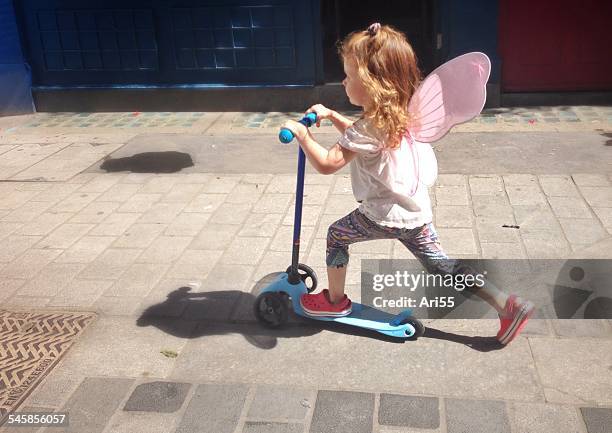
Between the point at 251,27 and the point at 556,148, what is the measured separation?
13.8 ft

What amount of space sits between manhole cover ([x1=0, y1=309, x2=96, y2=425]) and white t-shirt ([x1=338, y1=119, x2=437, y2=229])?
1.93m

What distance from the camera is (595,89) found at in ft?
28.5

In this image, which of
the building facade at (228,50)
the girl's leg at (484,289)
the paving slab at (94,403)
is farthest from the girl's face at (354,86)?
the building facade at (228,50)

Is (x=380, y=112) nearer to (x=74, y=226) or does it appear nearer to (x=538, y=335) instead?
(x=538, y=335)

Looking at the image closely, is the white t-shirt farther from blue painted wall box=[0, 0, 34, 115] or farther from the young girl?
blue painted wall box=[0, 0, 34, 115]

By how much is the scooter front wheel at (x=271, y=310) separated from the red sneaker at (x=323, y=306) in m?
0.13

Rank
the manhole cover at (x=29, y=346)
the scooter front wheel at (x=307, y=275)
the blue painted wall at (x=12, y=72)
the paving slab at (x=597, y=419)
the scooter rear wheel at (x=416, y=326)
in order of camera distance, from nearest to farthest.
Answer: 1. the paving slab at (x=597, y=419)
2. the manhole cover at (x=29, y=346)
3. the scooter rear wheel at (x=416, y=326)
4. the scooter front wheel at (x=307, y=275)
5. the blue painted wall at (x=12, y=72)

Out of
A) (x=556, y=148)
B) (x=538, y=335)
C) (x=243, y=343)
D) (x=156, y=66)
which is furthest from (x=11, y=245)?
(x=556, y=148)

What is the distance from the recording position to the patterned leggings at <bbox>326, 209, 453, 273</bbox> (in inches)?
143

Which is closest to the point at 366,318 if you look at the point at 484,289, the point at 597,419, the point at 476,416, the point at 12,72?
the point at 484,289

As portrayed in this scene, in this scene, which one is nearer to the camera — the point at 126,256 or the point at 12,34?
the point at 126,256

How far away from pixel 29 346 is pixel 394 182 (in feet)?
7.61

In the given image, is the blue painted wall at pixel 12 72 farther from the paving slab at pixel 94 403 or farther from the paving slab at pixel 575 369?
the paving slab at pixel 575 369

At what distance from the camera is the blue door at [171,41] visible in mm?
8922
